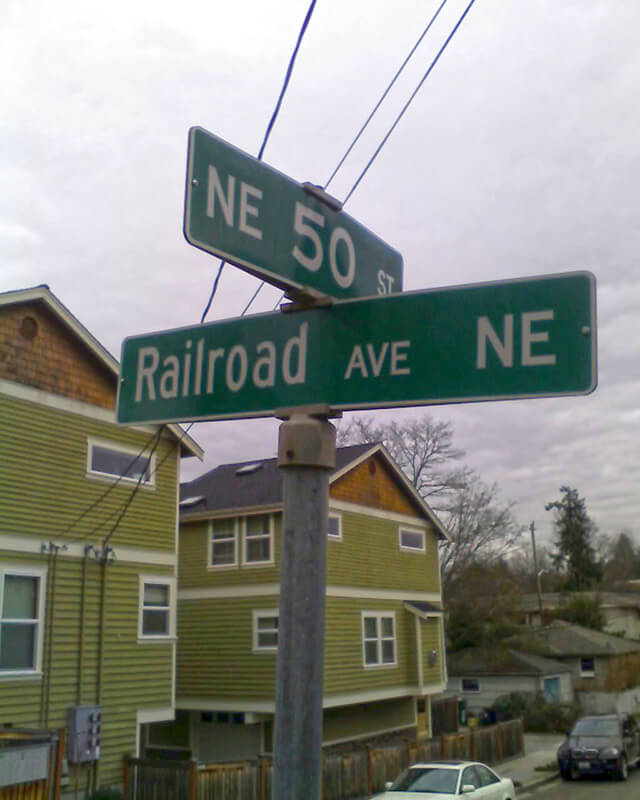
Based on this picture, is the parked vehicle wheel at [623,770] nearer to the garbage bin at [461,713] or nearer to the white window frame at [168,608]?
the garbage bin at [461,713]

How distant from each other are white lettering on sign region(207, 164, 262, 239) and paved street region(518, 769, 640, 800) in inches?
831

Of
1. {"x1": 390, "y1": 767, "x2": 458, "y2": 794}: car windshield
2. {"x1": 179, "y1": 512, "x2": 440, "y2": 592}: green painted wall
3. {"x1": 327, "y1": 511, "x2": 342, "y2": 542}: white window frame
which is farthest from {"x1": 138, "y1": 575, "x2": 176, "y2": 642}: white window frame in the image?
{"x1": 327, "y1": 511, "x2": 342, "y2": 542}: white window frame

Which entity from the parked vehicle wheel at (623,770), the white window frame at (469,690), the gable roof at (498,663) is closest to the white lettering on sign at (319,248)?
the parked vehicle wheel at (623,770)

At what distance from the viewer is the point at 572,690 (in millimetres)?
40562

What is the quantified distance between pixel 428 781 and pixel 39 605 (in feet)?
25.9

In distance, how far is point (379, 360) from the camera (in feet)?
10.7

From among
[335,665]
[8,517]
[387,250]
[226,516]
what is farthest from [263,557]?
[387,250]

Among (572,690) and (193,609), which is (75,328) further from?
(572,690)

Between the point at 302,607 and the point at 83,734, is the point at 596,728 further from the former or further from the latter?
the point at 302,607

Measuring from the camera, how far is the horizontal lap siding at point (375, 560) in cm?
2472

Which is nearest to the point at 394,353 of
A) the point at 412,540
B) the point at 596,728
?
the point at 596,728

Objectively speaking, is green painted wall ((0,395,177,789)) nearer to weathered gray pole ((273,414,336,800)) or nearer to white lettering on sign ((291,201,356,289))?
white lettering on sign ((291,201,356,289))

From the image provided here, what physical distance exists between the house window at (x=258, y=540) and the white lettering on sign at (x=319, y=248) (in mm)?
20309

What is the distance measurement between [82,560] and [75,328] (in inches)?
181
